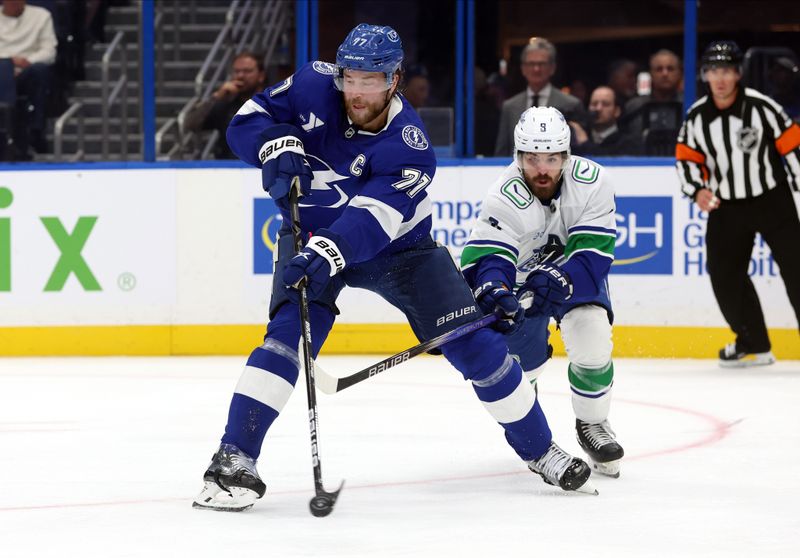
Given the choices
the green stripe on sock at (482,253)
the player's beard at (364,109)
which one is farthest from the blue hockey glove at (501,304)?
the player's beard at (364,109)

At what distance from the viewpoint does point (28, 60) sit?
23.9 ft

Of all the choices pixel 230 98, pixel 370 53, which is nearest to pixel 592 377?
pixel 370 53

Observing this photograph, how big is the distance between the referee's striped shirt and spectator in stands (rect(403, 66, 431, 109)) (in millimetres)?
1287

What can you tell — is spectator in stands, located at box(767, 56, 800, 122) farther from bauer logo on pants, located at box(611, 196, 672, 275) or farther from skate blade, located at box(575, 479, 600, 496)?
skate blade, located at box(575, 479, 600, 496)

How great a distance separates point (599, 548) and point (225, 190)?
174 inches

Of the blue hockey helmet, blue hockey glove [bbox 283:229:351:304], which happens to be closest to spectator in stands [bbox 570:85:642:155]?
the blue hockey helmet

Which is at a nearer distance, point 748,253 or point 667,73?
point 748,253

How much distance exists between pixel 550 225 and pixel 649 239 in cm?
313

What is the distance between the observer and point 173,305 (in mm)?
7016

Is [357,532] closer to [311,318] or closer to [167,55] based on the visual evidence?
[311,318]

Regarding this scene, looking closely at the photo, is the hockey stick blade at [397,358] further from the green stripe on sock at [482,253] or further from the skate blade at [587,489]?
the skate blade at [587,489]

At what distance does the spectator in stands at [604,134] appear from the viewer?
23.0 feet

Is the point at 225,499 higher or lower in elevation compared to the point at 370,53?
lower

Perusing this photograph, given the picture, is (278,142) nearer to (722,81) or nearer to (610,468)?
(610,468)
